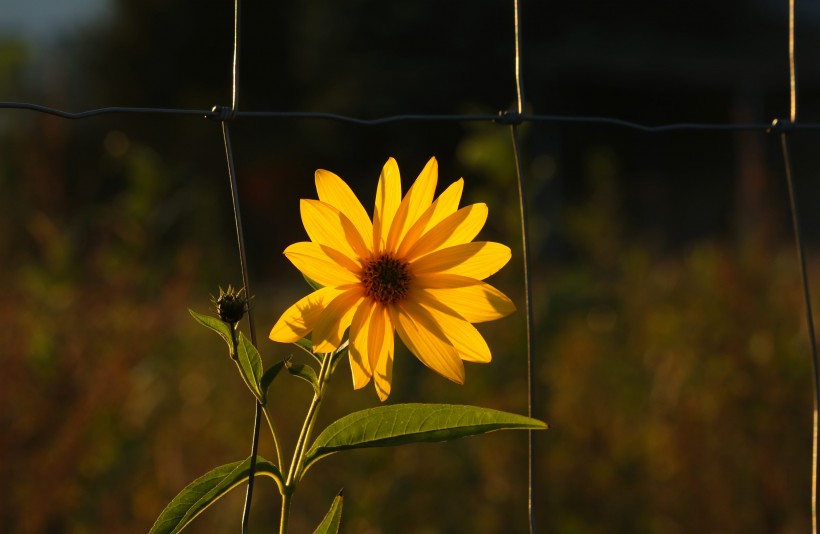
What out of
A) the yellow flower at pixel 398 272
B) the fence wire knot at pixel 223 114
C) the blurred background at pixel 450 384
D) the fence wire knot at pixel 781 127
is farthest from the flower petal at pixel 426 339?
the blurred background at pixel 450 384

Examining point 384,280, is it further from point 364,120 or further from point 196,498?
point 364,120

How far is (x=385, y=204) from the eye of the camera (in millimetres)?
665

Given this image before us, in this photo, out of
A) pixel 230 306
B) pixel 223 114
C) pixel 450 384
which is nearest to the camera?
pixel 230 306

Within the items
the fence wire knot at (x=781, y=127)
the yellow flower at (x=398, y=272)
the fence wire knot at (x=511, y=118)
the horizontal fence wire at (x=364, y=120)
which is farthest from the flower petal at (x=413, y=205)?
the fence wire knot at (x=781, y=127)

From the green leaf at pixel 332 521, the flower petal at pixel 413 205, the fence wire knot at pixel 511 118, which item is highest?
the fence wire knot at pixel 511 118

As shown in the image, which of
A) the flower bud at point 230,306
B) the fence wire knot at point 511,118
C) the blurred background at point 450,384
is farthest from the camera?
the blurred background at point 450,384

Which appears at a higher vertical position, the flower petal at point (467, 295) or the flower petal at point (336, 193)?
the flower petal at point (336, 193)

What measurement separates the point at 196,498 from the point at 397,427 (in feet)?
0.43

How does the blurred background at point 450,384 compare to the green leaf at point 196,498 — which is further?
the blurred background at point 450,384

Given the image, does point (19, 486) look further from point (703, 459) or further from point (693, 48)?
point (693, 48)

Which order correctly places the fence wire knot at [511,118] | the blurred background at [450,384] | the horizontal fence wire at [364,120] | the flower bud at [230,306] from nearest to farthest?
the flower bud at [230,306] → the horizontal fence wire at [364,120] → the fence wire knot at [511,118] → the blurred background at [450,384]

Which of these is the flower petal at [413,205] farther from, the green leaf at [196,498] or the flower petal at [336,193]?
the green leaf at [196,498]

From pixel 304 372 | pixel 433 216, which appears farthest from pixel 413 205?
pixel 304 372

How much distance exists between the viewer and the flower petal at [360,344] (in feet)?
2.07
